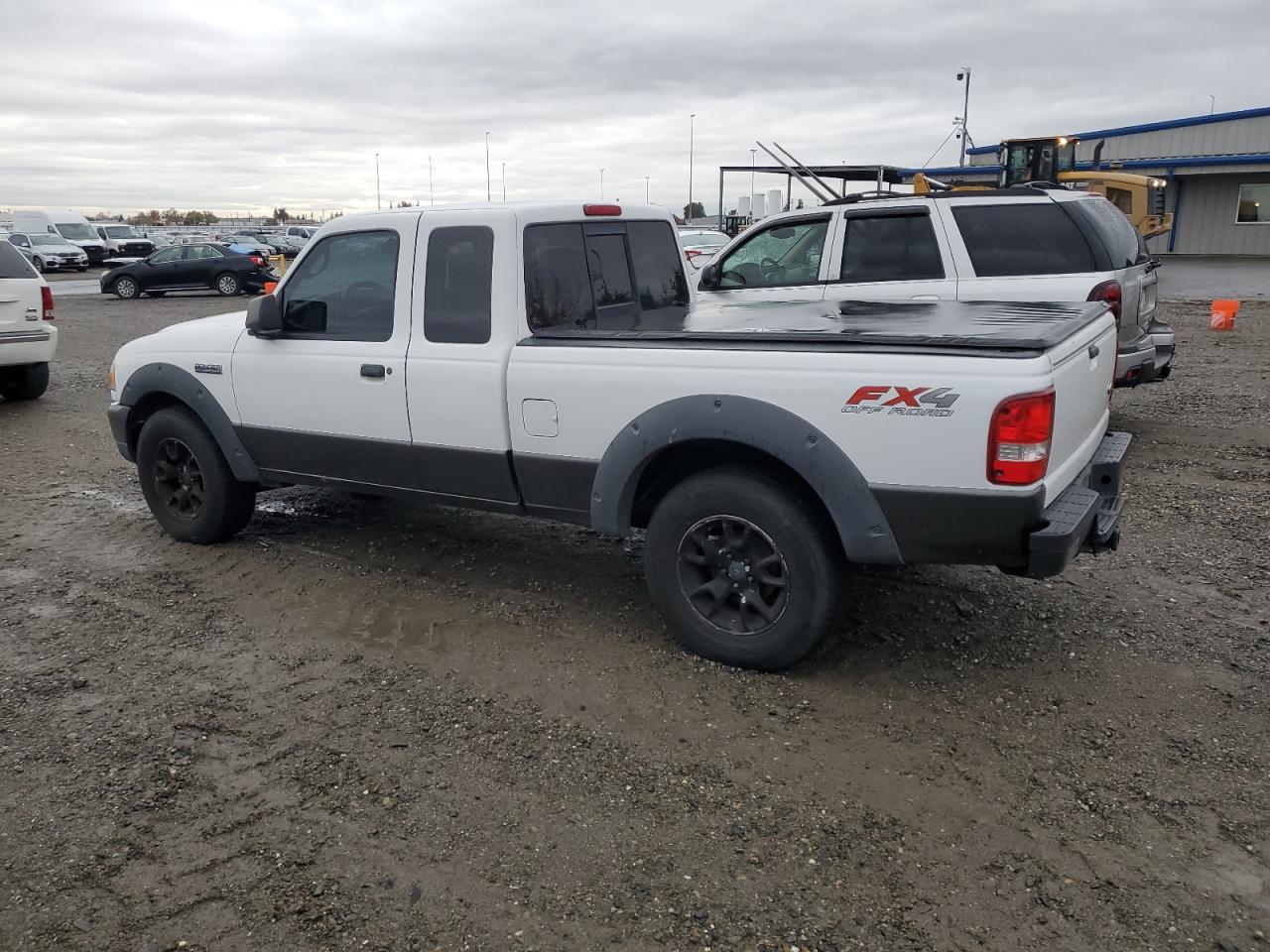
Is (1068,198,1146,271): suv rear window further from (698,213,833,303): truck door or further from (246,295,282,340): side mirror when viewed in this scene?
(246,295,282,340): side mirror

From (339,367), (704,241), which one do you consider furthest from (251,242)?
(339,367)

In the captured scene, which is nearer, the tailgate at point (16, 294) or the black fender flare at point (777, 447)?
the black fender flare at point (777, 447)

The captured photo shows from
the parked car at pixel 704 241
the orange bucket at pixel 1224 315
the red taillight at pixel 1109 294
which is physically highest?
the parked car at pixel 704 241

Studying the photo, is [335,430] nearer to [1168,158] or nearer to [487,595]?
[487,595]

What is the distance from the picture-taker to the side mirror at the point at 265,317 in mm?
5188

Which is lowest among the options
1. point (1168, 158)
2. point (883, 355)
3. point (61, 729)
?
point (61, 729)

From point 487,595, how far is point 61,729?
1969mm

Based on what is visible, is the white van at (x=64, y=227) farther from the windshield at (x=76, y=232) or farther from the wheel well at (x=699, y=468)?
the wheel well at (x=699, y=468)

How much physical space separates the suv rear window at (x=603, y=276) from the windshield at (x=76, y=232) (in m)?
42.4

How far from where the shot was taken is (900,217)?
7.71m

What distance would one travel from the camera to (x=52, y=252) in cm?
3719

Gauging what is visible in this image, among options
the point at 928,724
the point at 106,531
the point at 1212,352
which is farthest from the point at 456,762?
the point at 1212,352

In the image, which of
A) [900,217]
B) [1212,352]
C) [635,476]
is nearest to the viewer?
[635,476]

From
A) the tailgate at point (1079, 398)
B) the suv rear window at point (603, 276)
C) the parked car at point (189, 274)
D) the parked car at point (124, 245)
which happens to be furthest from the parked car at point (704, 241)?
the parked car at point (124, 245)
